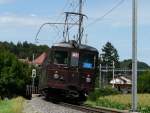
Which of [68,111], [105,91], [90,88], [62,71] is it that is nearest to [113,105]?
[90,88]

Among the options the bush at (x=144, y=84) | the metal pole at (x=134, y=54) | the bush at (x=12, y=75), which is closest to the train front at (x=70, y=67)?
the metal pole at (x=134, y=54)

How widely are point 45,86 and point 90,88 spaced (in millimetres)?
2806

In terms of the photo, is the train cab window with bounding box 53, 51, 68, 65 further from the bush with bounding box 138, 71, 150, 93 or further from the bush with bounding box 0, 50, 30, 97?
the bush with bounding box 0, 50, 30, 97

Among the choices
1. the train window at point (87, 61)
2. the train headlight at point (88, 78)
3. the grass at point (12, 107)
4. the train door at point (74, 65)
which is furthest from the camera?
the train headlight at point (88, 78)

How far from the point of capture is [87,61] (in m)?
33.0

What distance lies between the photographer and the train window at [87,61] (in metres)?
32.7

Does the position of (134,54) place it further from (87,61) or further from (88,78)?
(88,78)

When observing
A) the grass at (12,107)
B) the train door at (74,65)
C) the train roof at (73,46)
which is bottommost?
the grass at (12,107)

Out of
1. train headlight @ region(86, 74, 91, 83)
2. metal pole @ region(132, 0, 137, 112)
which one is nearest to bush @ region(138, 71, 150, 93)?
train headlight @ region(86, 74, 91, 83)

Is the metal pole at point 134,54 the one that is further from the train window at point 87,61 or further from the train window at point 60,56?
the train window at point 87,61

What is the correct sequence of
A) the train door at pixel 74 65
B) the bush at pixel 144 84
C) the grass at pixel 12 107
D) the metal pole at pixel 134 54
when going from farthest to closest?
the bush at pixel 144 84 < the train door at pixel 74 65 < the grass at pixel 12 107 < the metal pole at pixel 134 54

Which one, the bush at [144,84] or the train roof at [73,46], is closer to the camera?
the train roof at [73,46]

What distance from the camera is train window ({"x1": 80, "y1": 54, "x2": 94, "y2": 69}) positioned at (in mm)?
32719

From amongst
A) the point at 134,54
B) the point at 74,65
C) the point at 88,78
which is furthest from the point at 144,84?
the point at 134,54
